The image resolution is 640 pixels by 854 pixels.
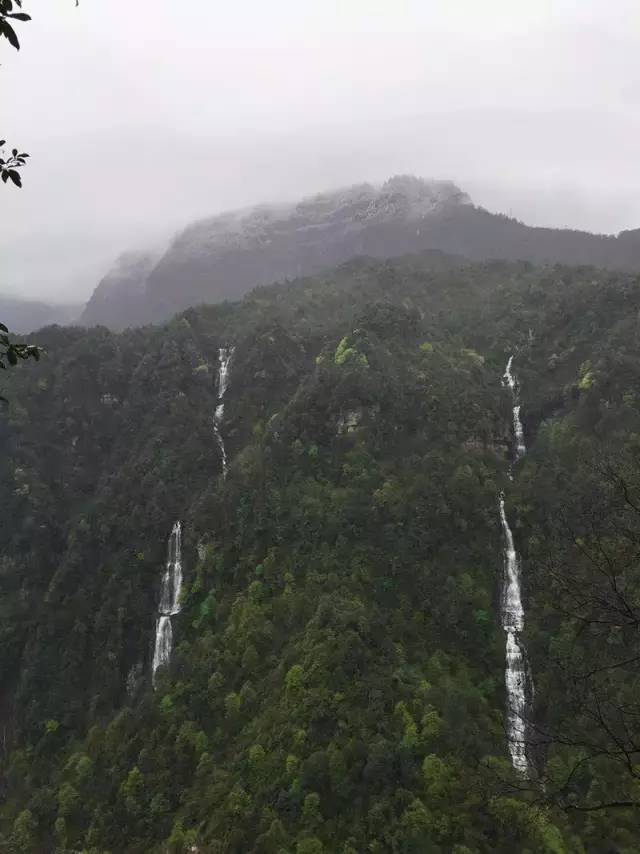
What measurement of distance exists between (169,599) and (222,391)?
4019cm

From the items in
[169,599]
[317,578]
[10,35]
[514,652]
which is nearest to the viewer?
[10,35]

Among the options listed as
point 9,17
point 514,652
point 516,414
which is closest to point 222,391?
point 516,414

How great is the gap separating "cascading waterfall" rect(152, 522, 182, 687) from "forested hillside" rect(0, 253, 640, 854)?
124 centimetres

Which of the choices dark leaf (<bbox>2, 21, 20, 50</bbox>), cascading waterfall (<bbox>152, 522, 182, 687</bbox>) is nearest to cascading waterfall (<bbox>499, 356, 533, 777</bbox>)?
cascading waterfall (<bbox>152, 522, 182, 687</bbox>)

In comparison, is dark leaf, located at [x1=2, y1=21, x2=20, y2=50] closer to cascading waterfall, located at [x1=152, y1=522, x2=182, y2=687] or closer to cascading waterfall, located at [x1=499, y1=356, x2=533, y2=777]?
cascading waterfall, located at [x1=499, y1=356, x2=533, y2=777]

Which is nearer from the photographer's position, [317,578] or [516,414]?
[317,578]

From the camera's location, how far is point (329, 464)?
243 ft

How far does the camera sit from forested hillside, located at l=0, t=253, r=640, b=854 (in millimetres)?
42656

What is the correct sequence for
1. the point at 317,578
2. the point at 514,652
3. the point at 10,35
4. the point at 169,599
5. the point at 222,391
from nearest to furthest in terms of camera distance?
the point at 10,35, the point at 514,652, the point at 317,578, the point at 169,599, the point at 222,391

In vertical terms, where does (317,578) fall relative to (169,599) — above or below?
above

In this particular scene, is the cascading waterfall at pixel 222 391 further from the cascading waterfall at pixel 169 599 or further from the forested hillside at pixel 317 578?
the cascading waterfall at pixel 169 599

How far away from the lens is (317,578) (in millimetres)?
60781

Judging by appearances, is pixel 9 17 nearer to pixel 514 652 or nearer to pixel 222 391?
pixel 514 652

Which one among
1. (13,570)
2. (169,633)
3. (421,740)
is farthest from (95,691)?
(421,740)
